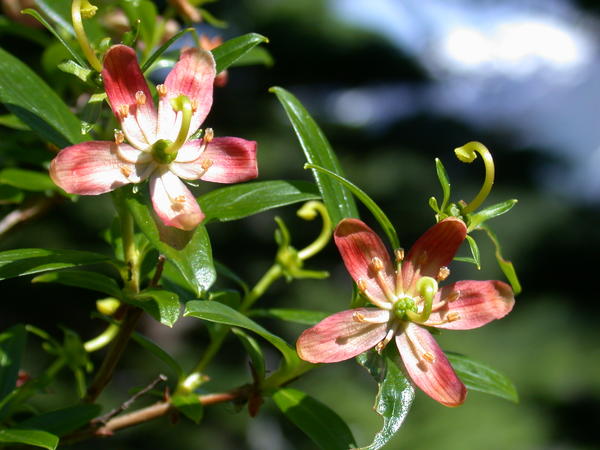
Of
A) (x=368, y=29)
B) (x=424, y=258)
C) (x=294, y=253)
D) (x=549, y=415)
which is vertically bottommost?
(x=549, y=415)

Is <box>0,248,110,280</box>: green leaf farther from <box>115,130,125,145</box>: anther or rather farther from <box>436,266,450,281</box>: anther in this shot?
<box>436,266,450,281</box>: anther

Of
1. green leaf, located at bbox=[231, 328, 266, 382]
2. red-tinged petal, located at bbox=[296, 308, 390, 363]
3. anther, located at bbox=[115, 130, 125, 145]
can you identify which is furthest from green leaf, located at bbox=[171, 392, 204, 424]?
anther, located at bbox=[115, 130, 125, 145]

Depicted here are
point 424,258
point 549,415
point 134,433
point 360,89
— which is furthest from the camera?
point 360,89

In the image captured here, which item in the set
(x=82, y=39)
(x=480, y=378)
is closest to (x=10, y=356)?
(x=82, y=39)

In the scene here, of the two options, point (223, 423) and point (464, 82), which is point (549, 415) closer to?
point (223, 423)

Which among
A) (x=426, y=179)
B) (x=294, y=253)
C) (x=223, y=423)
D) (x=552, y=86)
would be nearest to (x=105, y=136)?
(x=294, y=253)

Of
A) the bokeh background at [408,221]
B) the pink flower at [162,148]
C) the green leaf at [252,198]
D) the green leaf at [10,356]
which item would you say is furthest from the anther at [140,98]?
the bokeh background at [408,221]

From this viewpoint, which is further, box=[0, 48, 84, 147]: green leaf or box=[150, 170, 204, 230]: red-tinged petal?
box=[0, 48, 84, 147]: green leaf

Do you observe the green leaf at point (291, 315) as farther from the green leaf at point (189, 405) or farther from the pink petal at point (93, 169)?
the pink petal at point (93, 169)
